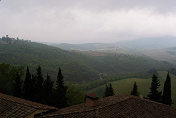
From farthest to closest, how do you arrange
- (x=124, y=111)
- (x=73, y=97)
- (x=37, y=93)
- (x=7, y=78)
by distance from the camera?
(x=73, y=97) → (x=7, y=78) → (x=37, y=93) → (x=124, y=111)

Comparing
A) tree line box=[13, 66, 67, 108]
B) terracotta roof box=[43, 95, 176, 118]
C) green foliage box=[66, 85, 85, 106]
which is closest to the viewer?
terracotta roof box=[43, 95, 176, 118]

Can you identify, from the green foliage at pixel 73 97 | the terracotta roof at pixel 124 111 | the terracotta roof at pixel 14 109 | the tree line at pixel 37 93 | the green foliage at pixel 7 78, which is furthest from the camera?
the green foliage at pixel 73 97

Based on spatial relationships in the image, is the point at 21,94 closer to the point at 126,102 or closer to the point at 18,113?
the point at 18,113

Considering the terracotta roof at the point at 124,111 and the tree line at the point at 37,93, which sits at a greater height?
the terracotta roof at the point at 124,111

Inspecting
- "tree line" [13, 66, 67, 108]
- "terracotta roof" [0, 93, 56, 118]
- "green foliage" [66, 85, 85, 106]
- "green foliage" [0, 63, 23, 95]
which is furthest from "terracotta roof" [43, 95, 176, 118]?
"green foliage" [0, 63, 23, 95]

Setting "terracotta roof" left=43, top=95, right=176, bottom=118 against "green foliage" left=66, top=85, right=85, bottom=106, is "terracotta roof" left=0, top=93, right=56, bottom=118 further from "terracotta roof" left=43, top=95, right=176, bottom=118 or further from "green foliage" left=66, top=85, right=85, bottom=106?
"green foliage" left=66, top=85, right=85, bottom=106

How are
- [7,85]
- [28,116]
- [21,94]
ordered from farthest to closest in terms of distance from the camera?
1. [7,85]
2. [21,94]
3. [28,116]

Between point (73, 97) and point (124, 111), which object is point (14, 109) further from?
point (73, 97)

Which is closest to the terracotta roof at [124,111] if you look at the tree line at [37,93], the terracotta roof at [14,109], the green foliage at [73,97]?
Answer: the terracotta roof at [14,109]

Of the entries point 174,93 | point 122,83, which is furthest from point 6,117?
point 122,83

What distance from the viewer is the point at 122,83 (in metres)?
117

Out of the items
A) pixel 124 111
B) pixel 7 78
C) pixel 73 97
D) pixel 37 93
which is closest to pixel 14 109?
pixel 124 111

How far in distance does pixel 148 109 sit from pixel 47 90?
24.0 metres

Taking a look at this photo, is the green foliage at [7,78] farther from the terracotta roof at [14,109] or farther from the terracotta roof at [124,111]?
the terracotta roof at [124,111]
